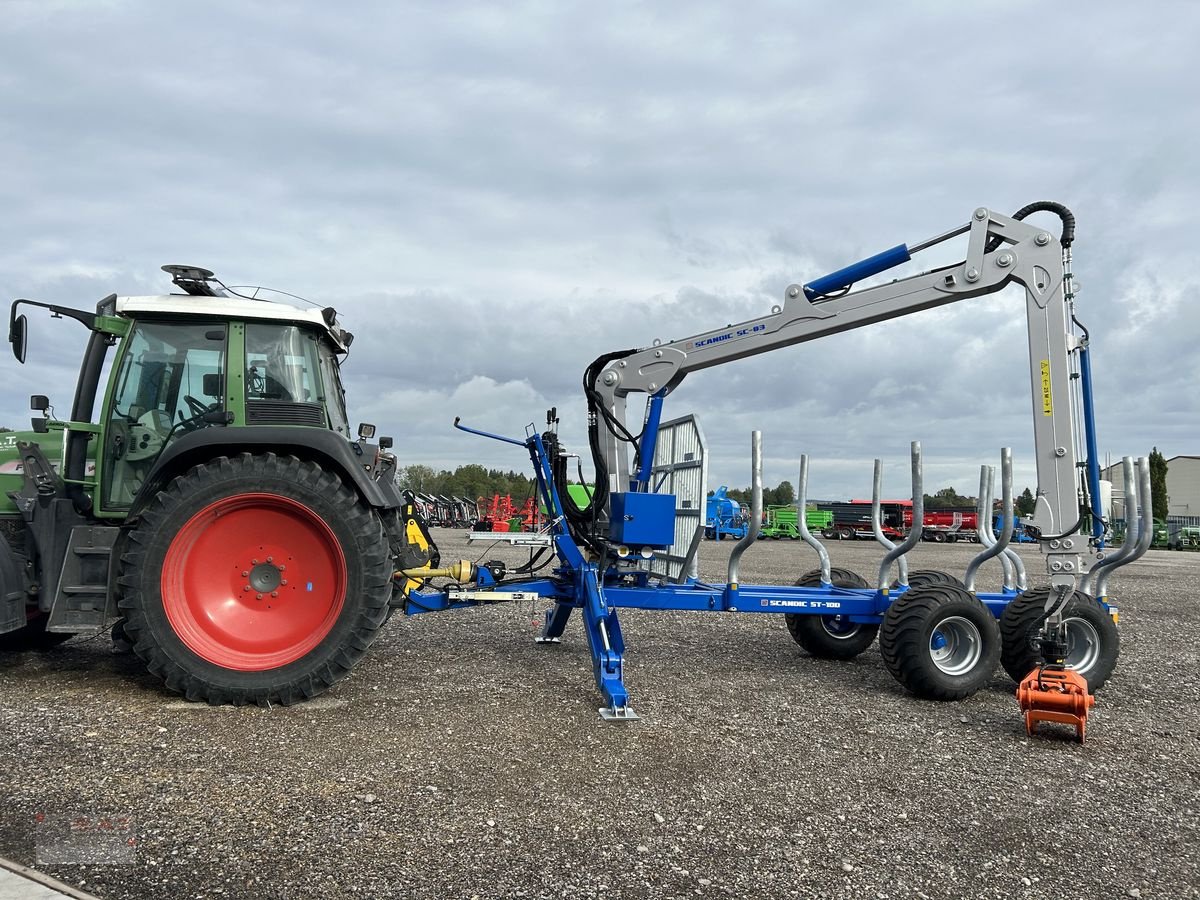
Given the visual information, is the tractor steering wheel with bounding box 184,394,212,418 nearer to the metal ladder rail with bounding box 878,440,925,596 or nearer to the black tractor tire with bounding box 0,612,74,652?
the black tractor tire with bounding box 0,612,74,652

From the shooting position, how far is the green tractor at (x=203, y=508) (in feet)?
17.6

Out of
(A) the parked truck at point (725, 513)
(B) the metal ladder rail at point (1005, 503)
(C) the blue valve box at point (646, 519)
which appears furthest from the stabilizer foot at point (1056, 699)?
(A) the parked truck at point (725, 513)

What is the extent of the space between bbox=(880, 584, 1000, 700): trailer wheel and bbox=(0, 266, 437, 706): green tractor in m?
3.66

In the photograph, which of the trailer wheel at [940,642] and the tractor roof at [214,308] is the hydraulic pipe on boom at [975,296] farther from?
the tractor roof at [214,308]

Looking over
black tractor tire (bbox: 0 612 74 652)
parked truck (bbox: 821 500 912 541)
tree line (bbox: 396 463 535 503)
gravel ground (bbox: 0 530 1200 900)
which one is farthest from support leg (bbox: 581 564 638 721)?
parked truck (bbox: 821 500 912 541)

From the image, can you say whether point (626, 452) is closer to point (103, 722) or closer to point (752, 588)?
point (752, 588)

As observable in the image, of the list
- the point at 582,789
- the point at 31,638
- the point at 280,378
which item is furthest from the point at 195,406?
the point at 582,789

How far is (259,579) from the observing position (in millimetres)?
5668

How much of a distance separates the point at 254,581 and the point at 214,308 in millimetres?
1903

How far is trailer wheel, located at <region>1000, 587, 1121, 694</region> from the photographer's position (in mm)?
6496

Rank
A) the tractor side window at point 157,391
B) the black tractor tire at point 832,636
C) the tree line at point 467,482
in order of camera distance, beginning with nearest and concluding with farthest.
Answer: the tractor side window at point 157,391, the black tractor tire at point 832,636, the tree line at point 467,482

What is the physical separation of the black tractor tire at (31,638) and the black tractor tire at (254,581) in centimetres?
194

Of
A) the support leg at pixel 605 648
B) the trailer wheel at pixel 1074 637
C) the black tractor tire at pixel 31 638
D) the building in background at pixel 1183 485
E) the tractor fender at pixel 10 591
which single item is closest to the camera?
the tractor fender at pixel 10 591

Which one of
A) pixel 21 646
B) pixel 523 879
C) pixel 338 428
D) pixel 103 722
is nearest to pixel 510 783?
pixel 523 879
